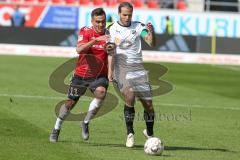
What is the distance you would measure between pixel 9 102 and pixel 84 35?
6628mm

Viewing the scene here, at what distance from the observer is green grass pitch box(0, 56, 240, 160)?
40.2 ft

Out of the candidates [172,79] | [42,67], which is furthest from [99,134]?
[42,67]

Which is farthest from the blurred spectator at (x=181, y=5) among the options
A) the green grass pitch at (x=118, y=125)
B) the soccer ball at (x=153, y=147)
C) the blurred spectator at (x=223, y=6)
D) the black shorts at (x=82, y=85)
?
the soccer ball at (x=153, y=147)

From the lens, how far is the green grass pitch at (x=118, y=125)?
1227cm

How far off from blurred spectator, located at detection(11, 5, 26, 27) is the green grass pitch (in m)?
12.2

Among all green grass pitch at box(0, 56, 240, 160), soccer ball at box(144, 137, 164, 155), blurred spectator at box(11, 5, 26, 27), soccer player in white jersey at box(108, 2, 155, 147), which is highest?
soccer player in white jersey at box(108, 2, 155, 147)

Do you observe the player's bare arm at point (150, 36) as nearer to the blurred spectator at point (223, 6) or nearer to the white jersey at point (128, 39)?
the white jersey at point (128, 39)

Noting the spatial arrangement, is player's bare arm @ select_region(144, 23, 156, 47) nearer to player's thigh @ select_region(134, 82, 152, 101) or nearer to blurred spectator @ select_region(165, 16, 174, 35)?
player's thigh @ select_region(134, 82, 152, 101)

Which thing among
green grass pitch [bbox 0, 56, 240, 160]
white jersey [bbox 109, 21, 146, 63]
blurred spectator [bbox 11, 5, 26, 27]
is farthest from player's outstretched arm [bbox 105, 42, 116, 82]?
blurred spectator [bbox 11, 5, 26, 27]

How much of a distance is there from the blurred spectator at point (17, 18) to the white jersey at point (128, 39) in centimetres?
2799

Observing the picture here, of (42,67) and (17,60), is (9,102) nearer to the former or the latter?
(42,67)

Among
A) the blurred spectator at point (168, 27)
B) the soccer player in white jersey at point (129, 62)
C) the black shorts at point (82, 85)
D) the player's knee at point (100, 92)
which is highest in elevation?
the soccer player in white jersey at point (129, 62)

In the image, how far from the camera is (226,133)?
15586mm

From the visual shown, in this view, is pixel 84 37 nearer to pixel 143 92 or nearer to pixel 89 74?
pixel 89 74
